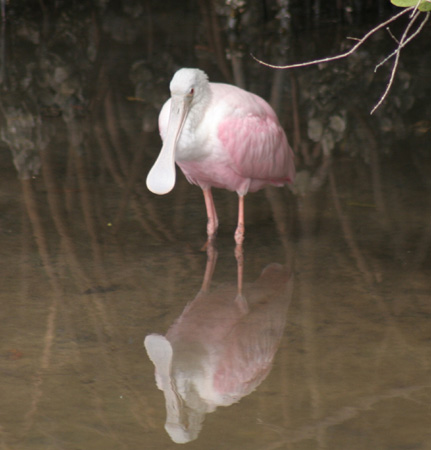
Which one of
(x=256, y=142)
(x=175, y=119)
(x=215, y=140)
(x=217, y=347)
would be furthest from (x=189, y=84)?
(x=217, y=347)

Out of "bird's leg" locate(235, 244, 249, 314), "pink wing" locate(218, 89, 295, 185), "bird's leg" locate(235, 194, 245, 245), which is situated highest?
"pink wing" locate(218, 89, 295, 185)

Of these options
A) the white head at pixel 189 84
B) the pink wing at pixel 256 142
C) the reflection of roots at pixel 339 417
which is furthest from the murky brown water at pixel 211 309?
the white head at pixel 189 84

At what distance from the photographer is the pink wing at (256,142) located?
4566 millimetres

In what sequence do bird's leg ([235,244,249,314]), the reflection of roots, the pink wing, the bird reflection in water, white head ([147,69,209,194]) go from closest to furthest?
1. the reflection of roots
2. the bird reflection in water
3. bird's leg ([235,244,249,314])
4. white head ([147,69,209,194])
5. the pink wing

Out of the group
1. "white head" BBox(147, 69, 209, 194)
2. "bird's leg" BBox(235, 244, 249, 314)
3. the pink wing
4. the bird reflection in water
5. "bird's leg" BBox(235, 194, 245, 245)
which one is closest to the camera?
the bird reflection in water

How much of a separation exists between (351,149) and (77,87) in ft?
8.69

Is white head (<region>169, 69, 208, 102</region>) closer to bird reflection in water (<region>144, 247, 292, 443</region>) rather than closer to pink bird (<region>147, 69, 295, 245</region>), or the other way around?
pink bird (<region>147, 69, 295, 245</region>)

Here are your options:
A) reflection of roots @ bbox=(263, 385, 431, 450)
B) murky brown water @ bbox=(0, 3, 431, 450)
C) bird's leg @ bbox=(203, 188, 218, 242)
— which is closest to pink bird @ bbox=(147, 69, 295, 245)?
bird's leg @ bbox=(203, 188, 218, 242)

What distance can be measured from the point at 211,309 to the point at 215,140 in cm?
91

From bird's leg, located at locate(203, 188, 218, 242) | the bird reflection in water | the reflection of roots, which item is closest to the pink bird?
bird's leg, located at locate(203, 188, 218, 242)

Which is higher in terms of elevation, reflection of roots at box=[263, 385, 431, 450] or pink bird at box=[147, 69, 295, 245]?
pink bird at box=[147, 69, 295, 245]

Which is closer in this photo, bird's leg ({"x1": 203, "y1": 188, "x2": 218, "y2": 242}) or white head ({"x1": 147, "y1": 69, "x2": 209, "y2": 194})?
white head ({"x1": 147, "y1": 69, "x2": 209, "y2": 194})

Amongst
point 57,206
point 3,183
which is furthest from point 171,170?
point 3,183

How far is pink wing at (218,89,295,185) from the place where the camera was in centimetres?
457
